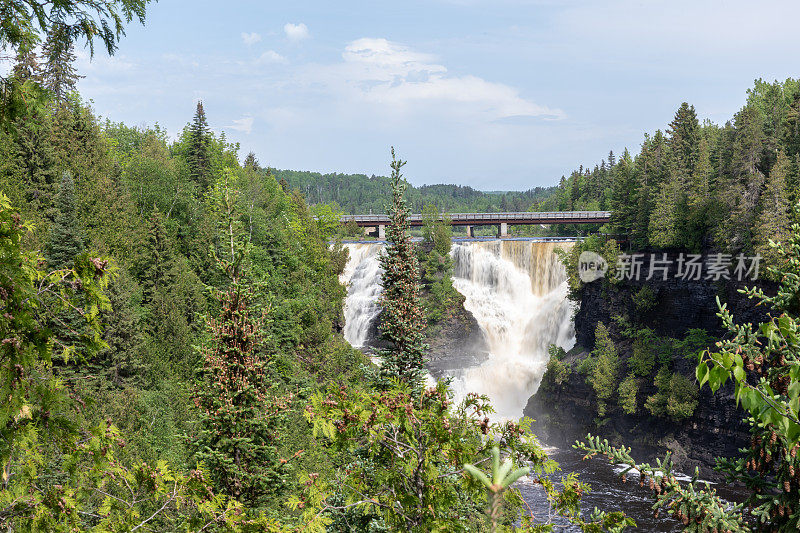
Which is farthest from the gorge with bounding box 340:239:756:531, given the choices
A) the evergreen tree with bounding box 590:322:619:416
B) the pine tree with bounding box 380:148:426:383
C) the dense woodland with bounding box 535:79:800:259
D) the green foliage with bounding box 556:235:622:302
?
the pine tree with bounding box 380:148:426:383

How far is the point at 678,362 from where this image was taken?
42719 millimetres

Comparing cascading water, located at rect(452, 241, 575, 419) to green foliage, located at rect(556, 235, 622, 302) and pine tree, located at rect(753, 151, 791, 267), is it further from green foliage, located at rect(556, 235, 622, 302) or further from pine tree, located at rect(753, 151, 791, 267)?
pine tree, located at rect(753, 151, 791, 267)

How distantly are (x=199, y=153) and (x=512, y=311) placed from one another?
35.6 meters

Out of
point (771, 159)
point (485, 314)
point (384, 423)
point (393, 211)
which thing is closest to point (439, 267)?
point (485, 314)

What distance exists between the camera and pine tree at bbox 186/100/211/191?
5356 centimetres

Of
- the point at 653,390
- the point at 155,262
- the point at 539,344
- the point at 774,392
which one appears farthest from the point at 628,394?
the point at 774,392

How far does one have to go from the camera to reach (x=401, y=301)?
18.0 meters

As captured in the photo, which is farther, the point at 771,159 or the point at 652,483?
the point at 771,159

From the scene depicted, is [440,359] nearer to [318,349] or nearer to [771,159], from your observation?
[318,349]

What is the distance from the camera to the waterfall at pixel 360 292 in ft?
196

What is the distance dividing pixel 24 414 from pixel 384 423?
4.24 metres

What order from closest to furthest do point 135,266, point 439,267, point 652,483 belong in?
point 652,483
point 135,266
point 439,267

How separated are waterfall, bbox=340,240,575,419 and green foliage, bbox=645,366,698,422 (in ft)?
47.2

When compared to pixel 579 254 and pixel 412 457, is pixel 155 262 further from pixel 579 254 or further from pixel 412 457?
pixel 579 254
